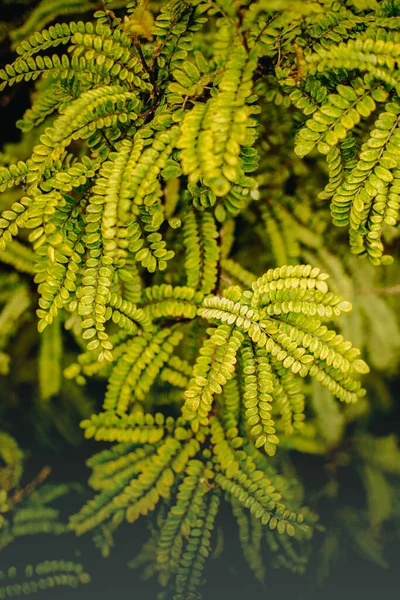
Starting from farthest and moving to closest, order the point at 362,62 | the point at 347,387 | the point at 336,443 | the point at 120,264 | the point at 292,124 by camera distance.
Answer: the point at 336,443, the point at 292,124, the point at 347,387, the point at 120,264, the point at 362,62

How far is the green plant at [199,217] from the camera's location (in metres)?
0.95

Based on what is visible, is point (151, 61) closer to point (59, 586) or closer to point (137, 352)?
point (137, 352)

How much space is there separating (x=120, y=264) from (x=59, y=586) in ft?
3.06

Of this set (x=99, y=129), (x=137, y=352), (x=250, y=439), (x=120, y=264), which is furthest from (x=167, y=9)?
(x=250, y=439)

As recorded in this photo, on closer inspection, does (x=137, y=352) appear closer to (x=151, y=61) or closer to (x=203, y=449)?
(x=203, y=449)

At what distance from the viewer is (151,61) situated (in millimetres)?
1134

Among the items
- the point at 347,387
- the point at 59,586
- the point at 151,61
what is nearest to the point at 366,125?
the point at 151,61

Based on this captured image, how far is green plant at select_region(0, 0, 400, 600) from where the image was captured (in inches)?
37.4

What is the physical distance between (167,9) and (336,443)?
1528 mm

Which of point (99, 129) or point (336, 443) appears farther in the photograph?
point (336, 443)

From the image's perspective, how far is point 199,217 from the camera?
130 cm

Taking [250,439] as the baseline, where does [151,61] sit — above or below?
above

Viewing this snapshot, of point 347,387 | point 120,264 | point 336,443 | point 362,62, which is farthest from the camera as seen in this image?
point 336,443

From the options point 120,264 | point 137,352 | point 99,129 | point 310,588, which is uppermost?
point 99,129
